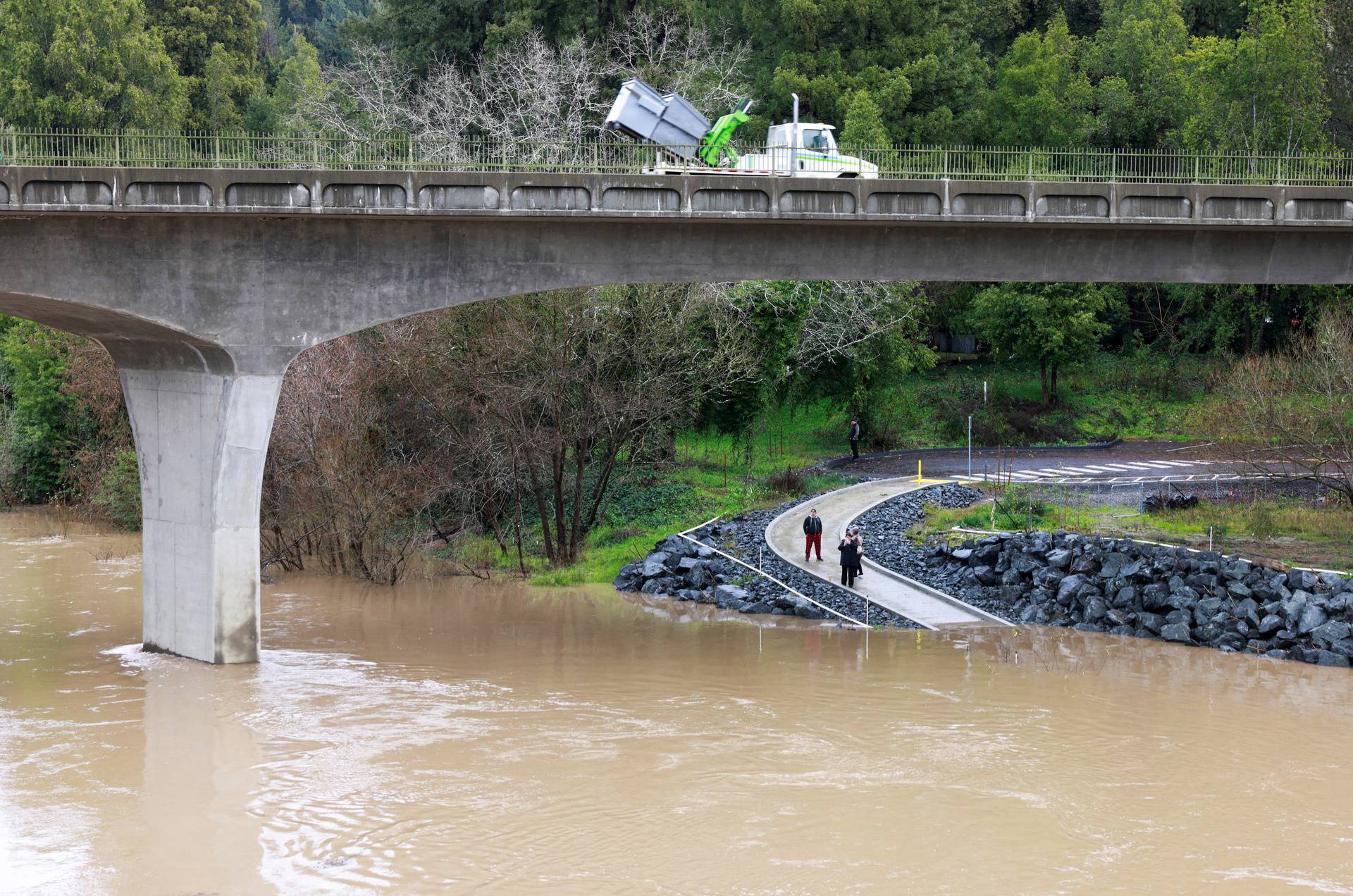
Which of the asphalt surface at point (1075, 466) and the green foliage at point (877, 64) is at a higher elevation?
the green foliage at point (877, 64)

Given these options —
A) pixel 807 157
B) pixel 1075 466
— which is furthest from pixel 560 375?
pixel 1075 466

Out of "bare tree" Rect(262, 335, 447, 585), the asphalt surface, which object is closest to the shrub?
the asphalt surface

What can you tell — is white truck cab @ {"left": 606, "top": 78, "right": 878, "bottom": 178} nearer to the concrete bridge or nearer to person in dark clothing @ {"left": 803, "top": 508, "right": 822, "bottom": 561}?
the concrete bridge

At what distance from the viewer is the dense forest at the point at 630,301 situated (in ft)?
107

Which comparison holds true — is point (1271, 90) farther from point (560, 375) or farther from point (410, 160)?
point (410, 160)

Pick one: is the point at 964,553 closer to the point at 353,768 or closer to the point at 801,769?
the point at 801,769

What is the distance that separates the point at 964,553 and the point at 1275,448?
8.96m

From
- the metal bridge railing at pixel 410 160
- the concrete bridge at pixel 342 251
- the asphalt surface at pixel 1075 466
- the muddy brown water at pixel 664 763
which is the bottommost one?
the muddy brown water at pixel 664 763

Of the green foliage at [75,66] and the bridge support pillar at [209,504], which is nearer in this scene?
the bridge support pillar at [209,504]

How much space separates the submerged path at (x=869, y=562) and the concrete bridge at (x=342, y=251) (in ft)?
22.3

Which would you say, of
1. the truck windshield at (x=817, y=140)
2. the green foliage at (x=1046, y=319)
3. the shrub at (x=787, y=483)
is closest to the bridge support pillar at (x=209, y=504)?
the truck windshield at (x=817, y=140)

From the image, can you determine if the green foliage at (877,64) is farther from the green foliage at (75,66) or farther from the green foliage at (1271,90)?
the green foliage at (75,66)

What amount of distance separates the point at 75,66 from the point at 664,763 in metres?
47.1

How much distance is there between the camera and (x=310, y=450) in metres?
31.5
